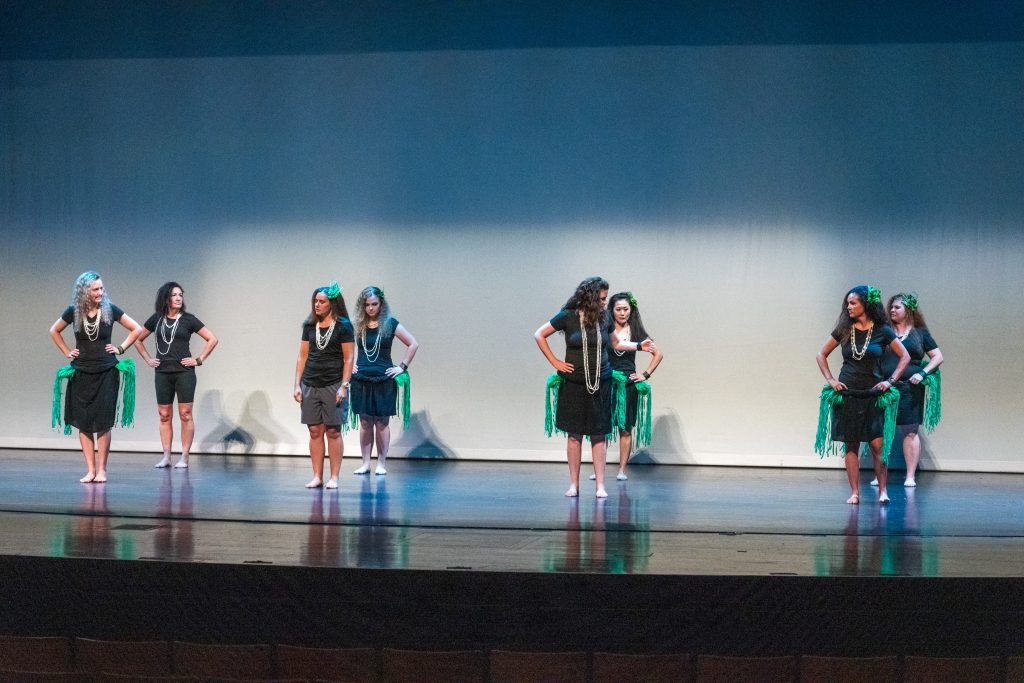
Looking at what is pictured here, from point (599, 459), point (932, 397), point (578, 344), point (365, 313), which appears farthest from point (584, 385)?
point (932, 397)

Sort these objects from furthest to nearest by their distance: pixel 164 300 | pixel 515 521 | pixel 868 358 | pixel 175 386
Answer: pixel 175 386
pixel 164 300
pixel 868 358
pixel 515 521

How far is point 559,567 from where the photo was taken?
4.67 metres

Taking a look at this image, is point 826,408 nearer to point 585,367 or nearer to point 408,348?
point 585,367

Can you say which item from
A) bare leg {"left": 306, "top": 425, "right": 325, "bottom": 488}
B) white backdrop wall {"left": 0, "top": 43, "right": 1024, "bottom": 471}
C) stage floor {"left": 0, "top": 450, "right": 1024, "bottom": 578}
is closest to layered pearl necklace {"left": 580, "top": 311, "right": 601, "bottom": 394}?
stage floor {"left": 0, "top": 450, "right": 1024, "bottom": 578}

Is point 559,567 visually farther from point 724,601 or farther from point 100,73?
point 100,73

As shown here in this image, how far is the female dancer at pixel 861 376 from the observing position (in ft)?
23.6

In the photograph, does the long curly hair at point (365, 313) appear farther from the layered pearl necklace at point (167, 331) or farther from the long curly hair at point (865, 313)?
the long curly hair at point (865, 313)

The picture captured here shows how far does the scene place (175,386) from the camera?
9.23 meters

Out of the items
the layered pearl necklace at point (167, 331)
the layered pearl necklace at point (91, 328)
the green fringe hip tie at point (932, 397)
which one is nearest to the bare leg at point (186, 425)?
the layered pearl necklace at point (167, 331)

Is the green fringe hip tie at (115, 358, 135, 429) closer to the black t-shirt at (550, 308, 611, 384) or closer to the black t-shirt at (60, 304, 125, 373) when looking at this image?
the black t-shirt at (60, 304, 125, 373)

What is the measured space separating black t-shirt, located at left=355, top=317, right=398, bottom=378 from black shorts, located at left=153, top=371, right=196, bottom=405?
1490 millimetres

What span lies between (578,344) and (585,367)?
151 millimetres

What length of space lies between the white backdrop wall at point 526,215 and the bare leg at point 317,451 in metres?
2.59

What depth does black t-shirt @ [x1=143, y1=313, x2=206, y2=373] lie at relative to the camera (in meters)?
9.16
